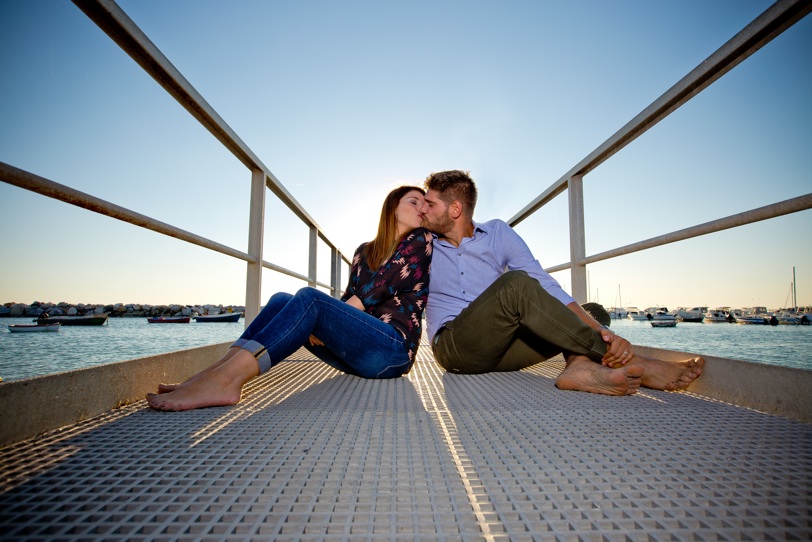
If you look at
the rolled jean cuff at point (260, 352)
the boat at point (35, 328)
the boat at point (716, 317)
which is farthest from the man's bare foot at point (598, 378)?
the boat at point (716, 317)

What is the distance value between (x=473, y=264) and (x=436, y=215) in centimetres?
29

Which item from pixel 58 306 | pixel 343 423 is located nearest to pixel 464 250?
pixel 343 423

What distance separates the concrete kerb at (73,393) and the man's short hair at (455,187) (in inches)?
49.5

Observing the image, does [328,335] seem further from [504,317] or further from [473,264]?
[473,264]

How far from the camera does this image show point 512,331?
128cm

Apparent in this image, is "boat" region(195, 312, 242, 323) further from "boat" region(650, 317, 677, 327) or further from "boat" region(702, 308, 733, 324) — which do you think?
"boat" region(702, 308, 733, 324)

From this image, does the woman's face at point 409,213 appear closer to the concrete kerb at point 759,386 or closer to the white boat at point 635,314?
the concrete kerb at point 759,386

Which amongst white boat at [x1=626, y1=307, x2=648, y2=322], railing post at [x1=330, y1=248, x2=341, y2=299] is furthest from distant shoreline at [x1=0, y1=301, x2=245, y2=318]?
white boat at [x1=626, y1=307, x2=648, y2=322]

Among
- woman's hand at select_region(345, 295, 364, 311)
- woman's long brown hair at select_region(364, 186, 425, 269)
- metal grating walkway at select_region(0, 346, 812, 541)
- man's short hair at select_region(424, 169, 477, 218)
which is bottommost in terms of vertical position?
metal grating walkway at select_region(0, 346, 812, 541)

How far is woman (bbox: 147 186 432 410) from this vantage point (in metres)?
1.02

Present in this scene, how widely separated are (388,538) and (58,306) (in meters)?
61.0

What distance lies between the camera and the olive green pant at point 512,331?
1.17 m

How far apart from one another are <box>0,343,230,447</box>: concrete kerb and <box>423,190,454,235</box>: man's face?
115 centimetres

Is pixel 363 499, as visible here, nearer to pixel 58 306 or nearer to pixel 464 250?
pixel 464 250
